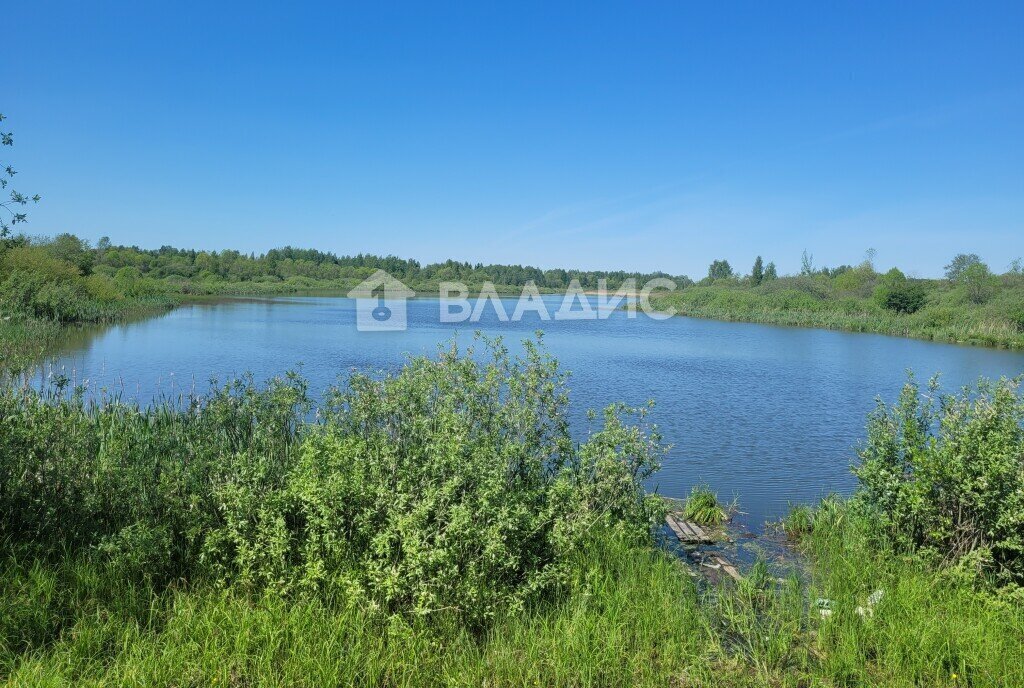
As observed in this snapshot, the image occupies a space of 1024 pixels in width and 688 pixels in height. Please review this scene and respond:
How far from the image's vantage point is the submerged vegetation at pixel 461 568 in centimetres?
420

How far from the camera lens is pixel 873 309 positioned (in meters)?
56.2

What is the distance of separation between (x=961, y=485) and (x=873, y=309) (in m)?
57.0

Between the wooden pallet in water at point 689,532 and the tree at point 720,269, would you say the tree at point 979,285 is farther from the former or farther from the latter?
the tree at point 720,269

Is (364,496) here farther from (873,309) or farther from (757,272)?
(757,272)

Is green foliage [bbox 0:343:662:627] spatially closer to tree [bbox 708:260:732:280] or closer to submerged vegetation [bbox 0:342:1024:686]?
submerged vegetation [bbox 0:342:1024:686]

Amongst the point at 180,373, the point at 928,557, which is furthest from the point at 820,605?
the point at 180,373

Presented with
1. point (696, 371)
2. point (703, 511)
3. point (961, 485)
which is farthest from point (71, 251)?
point (961, 485)

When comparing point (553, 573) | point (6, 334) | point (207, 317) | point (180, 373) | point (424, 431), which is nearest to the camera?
point (553, 573)

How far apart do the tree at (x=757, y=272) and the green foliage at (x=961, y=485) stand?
9119cm

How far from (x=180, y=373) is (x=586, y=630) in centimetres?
1741

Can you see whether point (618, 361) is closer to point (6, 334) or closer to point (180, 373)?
point (180, 373)

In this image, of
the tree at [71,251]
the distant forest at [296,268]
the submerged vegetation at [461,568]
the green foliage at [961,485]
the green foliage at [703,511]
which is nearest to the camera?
the submerged vegetation at [461,568]

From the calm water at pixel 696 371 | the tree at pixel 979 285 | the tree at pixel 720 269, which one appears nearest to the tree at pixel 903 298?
the tree at pixel 979 285

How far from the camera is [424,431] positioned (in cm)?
591
